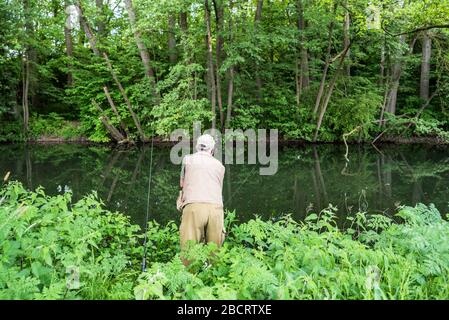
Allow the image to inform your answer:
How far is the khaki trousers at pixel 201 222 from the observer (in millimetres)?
3520

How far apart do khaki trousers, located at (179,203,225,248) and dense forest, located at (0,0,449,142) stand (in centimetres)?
1133

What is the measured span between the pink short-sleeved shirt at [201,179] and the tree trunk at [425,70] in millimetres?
17483

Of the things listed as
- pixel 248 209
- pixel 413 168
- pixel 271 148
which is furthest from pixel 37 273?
pixel 271 148

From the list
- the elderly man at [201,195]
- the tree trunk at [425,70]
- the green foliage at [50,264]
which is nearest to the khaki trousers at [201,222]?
the elderly man at [201,195]

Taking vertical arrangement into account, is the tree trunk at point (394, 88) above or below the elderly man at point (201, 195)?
above

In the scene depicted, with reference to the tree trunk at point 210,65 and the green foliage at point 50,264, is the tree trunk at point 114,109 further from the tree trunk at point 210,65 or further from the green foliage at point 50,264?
the green foliage at point 50,264

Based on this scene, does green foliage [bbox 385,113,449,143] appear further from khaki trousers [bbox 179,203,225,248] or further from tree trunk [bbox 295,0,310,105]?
khaki trousers [bbox 179,203,225,248]

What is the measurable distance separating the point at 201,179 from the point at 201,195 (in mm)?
146

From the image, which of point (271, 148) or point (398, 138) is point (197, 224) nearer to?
point (271, 148)

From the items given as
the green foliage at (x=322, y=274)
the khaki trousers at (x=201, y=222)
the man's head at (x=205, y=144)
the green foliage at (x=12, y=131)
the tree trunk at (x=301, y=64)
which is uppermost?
the tree trunk at (x=301, y=64)

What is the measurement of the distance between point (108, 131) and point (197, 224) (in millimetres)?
15567

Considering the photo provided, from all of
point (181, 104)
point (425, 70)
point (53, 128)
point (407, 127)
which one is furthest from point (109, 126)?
point (425, 70)

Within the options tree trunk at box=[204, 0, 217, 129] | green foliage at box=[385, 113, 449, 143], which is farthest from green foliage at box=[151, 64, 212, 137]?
green foliage at box=[385, 113, 449, 143]

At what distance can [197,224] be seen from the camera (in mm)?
Answer: 3549
